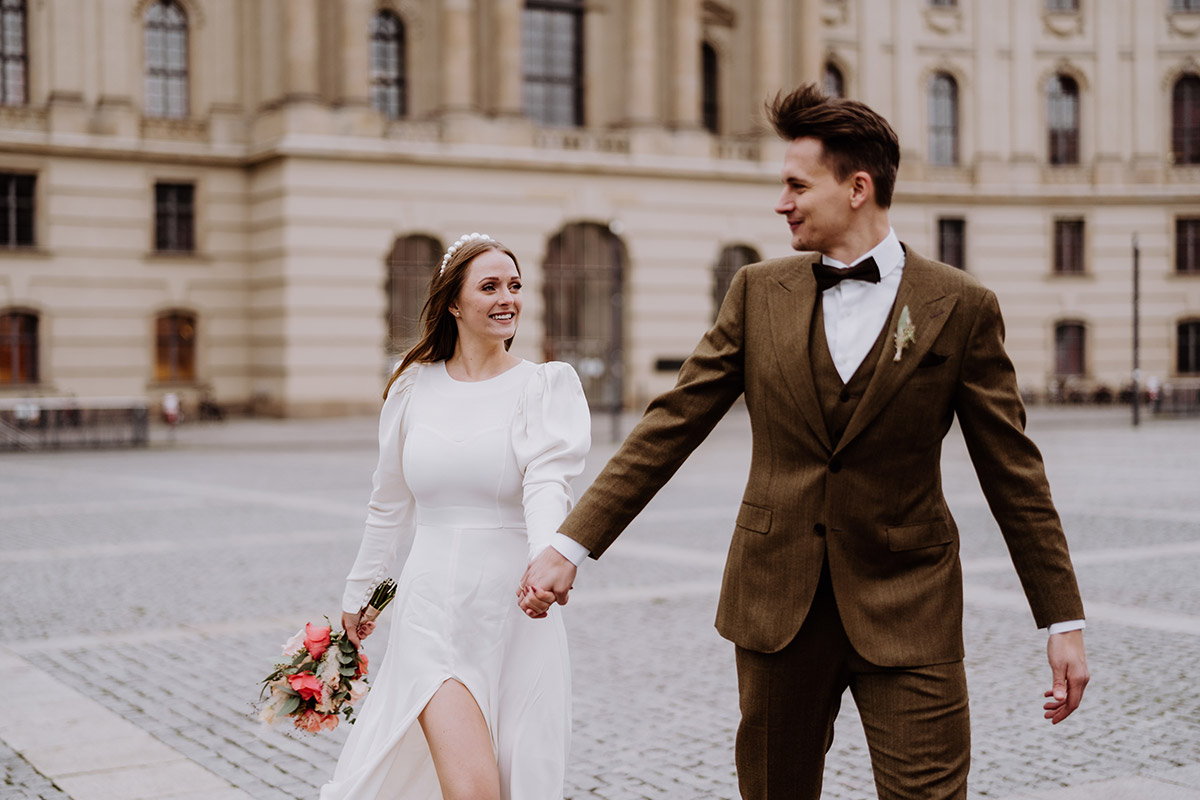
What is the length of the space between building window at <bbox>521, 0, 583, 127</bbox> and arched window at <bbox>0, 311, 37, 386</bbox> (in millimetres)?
14743

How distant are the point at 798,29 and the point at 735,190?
21.3 feet

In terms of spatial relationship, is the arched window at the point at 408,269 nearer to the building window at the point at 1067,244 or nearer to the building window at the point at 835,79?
the building window at the point at 835,79

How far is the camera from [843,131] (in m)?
3.60

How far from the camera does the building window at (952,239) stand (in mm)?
48188

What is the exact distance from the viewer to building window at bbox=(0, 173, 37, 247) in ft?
119

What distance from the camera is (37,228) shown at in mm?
36844

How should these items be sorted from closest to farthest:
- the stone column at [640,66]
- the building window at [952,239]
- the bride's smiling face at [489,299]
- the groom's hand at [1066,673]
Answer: the groom's hand at [1066,673]
the bride's smiling face at [489,299]
the stone column at [640,66]
the building window at [952,239]

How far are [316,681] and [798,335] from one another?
73.7 inches

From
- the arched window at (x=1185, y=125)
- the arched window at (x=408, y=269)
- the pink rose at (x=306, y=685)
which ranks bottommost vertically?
the pink rose at (x=306, y=685)

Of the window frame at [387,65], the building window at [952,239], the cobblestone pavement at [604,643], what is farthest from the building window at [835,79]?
the cobblestone pavement at [604,643]

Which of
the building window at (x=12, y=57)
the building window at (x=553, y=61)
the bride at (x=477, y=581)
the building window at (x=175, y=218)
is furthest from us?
the building window at (x=553, y=61)

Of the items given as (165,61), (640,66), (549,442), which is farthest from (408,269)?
(549,442)

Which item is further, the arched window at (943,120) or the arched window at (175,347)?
the arched window at (943,120)

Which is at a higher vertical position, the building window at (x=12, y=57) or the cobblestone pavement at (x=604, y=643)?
the building window at (x=12, y=57)
